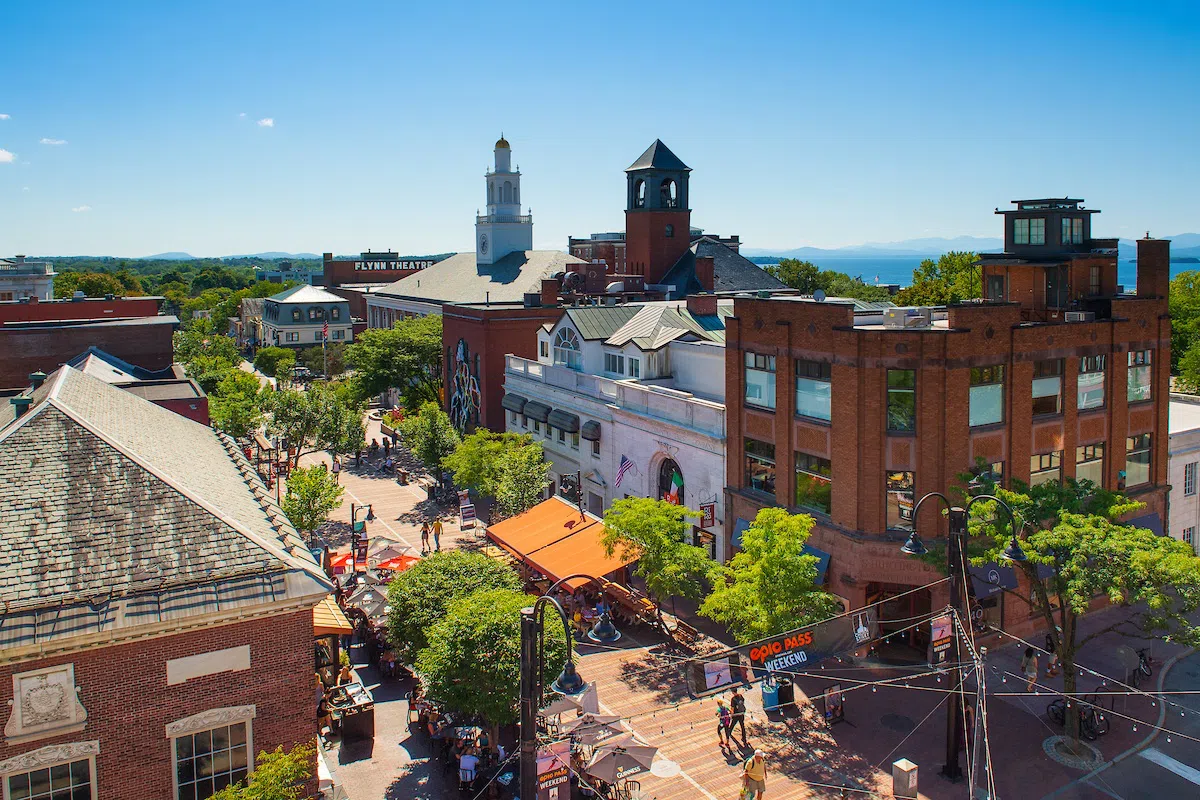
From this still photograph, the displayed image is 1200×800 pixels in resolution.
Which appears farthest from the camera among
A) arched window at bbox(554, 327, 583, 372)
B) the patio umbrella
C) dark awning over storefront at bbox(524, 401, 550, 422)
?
dark awning over storefront at bbox(524, 401, 550, 422)

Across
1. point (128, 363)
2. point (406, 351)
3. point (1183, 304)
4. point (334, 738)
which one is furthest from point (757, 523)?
point (1183, 304)

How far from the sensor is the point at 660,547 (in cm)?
3006

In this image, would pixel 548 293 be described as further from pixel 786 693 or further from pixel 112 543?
pixel 112 543

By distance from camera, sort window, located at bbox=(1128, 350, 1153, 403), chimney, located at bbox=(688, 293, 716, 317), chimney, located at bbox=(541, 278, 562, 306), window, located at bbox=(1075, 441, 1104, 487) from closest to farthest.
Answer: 1. window, located at bbox=(1075, 441, 1104, 487)
2. window, located at bbox=(1128, 350, 1153, 403)
3. chimney, located at bbox=(688, 293, 716, 317)
4. chimney, located at bbox=(541, 278, 562, 306)

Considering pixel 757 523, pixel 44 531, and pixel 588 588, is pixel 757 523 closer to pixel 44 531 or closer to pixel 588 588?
pixel 588 588

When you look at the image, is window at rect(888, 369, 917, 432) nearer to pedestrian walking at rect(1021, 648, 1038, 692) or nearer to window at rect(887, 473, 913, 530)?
window at rect(887, 473, 913, 530)

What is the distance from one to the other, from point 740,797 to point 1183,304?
8258cm

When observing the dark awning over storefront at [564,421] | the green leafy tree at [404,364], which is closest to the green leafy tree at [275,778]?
the dark awning over storefront at [564,421]

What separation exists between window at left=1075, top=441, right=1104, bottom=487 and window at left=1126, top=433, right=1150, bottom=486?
1.70m

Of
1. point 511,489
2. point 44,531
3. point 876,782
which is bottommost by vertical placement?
point 876,782

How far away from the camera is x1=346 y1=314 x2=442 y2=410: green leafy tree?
69.8 metres

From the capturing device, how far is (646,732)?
26047 millimetres

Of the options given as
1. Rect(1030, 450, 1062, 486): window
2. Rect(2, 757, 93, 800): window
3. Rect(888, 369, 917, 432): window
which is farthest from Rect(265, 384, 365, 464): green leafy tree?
Rect(2, 757, 93, 800): window

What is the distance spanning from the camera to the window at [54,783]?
15.5 m
